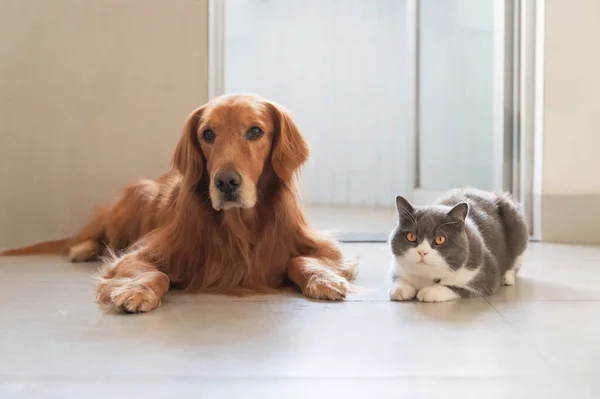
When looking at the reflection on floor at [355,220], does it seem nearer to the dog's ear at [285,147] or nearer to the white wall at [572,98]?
the dog's ear at [285,147]

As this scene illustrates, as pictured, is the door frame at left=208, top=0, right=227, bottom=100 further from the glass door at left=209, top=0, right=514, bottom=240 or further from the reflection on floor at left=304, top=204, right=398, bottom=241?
the glass door at left=209, top=0, right=514, bottom=240

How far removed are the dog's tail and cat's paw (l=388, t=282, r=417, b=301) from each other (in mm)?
1651

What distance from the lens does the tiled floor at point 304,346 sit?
118 cm

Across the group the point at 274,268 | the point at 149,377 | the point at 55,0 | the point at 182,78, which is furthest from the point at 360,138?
the point at 149,377

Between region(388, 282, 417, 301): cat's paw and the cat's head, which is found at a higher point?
the cat's head

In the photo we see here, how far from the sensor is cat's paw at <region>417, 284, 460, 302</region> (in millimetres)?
1834

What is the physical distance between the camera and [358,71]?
539cm

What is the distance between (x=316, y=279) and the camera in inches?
77.1

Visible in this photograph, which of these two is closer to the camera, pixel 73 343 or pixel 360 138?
pixel 73 343

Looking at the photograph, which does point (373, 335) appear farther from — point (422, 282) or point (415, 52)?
point (415, 52)

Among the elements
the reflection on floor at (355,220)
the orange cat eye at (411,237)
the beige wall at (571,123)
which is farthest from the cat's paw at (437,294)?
the beige wall at (571,123)

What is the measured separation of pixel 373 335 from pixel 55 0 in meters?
2.32

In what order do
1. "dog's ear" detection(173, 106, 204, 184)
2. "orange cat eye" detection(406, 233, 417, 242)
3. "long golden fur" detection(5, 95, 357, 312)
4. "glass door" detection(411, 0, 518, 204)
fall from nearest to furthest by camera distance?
"orange cat eye" detection(406, 233, 417, 242)
"long golden fur" detection(5, 95, 357, 312)
"dog's ear" detection(173, 106, 204, 184)
"glass door" detection(411, 0, 518, 204)

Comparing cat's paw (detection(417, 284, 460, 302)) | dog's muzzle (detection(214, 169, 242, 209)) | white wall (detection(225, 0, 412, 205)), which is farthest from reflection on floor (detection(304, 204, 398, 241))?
cat's paw (detection(417, 284, 460, 302))
